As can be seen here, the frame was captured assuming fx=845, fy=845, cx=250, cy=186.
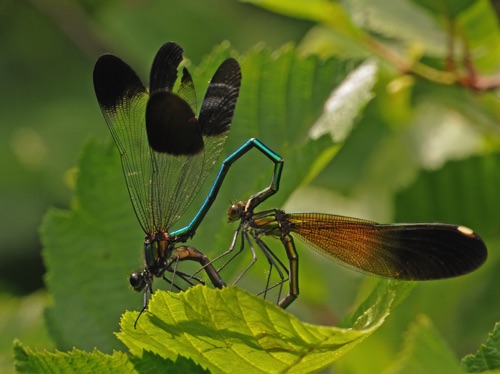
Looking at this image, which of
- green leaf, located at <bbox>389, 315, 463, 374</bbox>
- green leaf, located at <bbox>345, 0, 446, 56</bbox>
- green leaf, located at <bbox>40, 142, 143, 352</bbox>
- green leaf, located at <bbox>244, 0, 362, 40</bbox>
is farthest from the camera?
green leaf, located at <bbox>345, 0, 446, 56</bbox>

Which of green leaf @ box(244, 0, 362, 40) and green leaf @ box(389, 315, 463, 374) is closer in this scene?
green leaf @ box(389, 315, 463, 374)

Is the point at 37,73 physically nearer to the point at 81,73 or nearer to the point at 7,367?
the point at 81,73

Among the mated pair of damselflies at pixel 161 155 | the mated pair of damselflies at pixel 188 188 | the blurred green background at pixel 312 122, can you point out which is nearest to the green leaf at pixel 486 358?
the mated pair of damselflies at pixel 188 188

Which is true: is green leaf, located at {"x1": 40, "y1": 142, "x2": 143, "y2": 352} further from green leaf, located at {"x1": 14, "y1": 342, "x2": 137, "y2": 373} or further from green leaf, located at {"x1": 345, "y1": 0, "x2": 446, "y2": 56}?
green leaf, located at {"x1": 345, "y1": 0, "x2": 446, "y2": 56}

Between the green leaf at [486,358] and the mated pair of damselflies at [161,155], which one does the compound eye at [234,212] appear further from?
the green leaf at [486,358]

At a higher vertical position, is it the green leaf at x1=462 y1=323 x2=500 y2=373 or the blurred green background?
the blurred green background

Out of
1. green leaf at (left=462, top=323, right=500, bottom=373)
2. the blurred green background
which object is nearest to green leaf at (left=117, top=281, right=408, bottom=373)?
green leaf at (left=462, top=323, right=500, bottom=373)

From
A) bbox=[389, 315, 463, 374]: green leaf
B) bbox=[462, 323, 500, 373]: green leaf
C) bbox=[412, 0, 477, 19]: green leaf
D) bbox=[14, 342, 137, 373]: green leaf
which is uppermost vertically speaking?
bbox=[412, 0, 477, 19]: green leaf

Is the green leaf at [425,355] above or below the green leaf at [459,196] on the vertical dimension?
below
